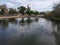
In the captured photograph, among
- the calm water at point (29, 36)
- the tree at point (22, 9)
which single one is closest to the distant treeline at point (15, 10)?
the tree at point (22, 9)

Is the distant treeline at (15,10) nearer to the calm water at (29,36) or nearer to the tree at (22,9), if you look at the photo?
the tree at (22,9)

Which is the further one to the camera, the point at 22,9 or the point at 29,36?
the point at 22,9

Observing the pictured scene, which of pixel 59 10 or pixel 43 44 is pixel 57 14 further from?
pixel 43 44

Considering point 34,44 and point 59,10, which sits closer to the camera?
point 34,44

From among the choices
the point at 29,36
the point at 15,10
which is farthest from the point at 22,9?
the point at 29,36

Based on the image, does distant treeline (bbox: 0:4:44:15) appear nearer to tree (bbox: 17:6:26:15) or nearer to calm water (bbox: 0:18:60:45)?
tree (bbox: 17:6:26:15)

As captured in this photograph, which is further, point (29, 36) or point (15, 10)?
point (15, 10)

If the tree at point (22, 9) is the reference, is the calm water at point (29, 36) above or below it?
above

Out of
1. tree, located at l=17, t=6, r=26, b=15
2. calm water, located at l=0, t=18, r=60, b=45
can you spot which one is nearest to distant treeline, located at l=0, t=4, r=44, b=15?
tree, located at l=17, t=6, r=26, b=15

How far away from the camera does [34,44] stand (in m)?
13.1

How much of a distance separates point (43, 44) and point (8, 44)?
9.54 feet

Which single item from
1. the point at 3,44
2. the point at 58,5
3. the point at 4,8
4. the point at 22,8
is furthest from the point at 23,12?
the point at 3,44

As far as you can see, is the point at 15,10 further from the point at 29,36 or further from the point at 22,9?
the point at 29,36

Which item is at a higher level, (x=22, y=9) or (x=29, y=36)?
(x=29, y=36)
